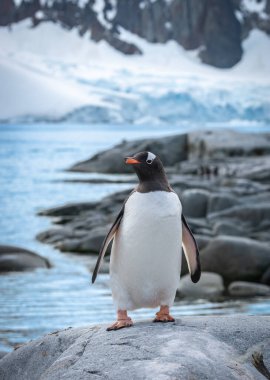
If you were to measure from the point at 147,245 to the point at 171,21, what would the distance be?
7043 inches

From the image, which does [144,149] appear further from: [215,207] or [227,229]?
[227,229]

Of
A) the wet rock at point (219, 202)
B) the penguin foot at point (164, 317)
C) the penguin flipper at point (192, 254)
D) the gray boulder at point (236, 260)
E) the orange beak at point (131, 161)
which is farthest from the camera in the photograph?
the wet rock at point (219, 202)

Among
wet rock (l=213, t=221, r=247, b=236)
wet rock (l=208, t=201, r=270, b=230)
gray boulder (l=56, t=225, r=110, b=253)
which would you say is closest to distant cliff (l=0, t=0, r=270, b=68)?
wet rock (l=208, t=201, r=270, b=230)

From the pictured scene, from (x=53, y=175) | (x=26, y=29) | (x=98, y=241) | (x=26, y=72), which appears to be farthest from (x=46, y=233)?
(x=26, y=29)

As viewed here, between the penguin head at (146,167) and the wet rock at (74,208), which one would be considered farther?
the wet rock at (74,208)

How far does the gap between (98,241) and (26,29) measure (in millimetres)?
176169

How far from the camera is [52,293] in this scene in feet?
29.2

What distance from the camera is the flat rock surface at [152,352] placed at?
9.72ft

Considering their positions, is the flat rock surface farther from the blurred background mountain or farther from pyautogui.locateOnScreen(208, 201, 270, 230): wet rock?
pyautogui.locateOnScreen(208, 201, 270, 230): wet rock

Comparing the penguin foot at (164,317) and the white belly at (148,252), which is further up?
the white belly at (148,252)

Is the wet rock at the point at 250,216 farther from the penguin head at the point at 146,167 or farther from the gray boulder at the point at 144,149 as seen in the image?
the gray boulder at the point at 144,149

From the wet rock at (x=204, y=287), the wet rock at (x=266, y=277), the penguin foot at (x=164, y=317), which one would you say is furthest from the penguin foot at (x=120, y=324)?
the wet rock at (x=266, y=277)

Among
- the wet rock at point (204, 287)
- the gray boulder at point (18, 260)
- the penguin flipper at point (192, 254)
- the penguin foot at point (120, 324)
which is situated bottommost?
the gray boulder at point (18, 260)

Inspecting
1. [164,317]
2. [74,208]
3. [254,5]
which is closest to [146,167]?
[164,317]
